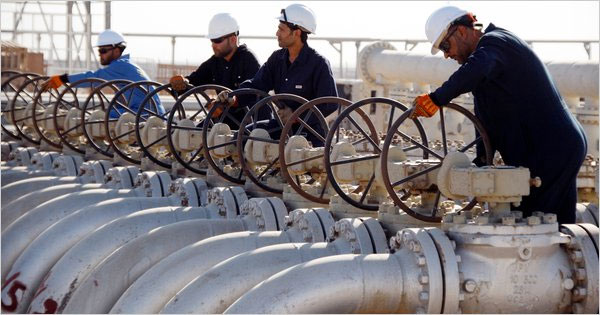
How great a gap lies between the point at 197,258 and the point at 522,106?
146 centimetres

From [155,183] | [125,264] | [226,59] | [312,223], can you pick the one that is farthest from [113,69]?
[312,223]

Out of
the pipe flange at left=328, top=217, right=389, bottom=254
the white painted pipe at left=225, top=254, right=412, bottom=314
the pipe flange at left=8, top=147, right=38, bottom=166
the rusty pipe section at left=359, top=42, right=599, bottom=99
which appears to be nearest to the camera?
the white painted pipe at left=225, top=254, right=412, bottom=314

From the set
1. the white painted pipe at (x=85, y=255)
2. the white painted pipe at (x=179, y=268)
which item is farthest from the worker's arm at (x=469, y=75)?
the white painted pipe at (x=85, y=255)

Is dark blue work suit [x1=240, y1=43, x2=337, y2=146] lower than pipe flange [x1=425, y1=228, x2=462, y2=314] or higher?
higher

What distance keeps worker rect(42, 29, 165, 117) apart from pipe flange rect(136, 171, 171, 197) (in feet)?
5.79

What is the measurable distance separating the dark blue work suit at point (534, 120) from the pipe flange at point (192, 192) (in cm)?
233

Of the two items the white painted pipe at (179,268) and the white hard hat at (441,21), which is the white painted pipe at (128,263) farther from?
the white hard hat at (441,21)

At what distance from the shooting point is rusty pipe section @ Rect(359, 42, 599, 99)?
38.2 ft

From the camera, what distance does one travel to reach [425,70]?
14156mm

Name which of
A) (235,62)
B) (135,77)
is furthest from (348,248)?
(135,77)

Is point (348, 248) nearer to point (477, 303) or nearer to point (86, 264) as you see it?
point (477, 303)

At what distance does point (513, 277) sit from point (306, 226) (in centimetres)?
115

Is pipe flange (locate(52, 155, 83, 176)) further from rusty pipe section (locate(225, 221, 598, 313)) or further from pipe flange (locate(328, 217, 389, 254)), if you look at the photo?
rusty pipe section (locate(225, 221, 598, 313))

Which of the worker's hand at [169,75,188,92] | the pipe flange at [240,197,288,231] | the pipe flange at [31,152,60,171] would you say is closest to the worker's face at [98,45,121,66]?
the pipe flange at [31,152,60,171]
